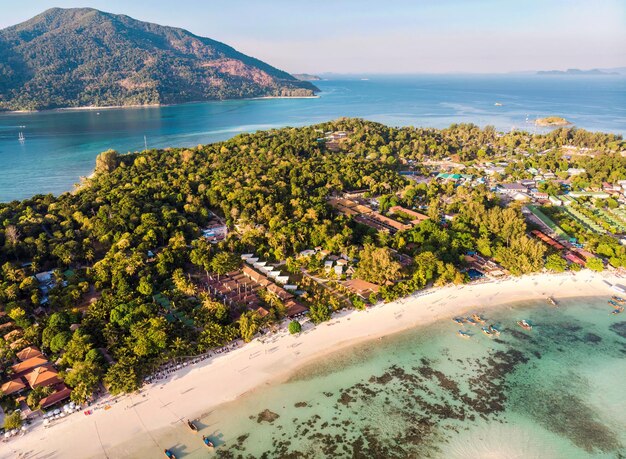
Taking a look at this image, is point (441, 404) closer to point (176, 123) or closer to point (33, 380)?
point (33, 380)

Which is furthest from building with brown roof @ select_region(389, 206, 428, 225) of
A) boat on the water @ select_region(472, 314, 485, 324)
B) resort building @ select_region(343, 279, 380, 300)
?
boat on the water @ select_region(472, 314, 485, 324)

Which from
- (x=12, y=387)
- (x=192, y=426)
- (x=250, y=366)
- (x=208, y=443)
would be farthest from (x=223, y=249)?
(x=208, y=443)

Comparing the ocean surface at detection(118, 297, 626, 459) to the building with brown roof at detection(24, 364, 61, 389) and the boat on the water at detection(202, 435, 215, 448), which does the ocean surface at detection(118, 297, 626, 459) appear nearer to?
the boat on the water at detection(202, 435, 215, 448)

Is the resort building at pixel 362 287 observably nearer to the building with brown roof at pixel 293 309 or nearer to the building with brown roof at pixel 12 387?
the building with brown roof at pixel 293 309

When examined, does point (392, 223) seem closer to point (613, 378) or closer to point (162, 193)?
point (613, 378)

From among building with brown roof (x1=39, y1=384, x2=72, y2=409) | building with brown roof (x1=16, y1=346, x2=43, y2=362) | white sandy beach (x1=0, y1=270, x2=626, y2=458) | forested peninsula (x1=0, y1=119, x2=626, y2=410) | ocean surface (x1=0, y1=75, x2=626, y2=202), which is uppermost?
ocean surface (x1=0, y1=75, x2=626, y2=202)

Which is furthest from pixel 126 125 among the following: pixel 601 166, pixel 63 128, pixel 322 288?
pixel 601 166
